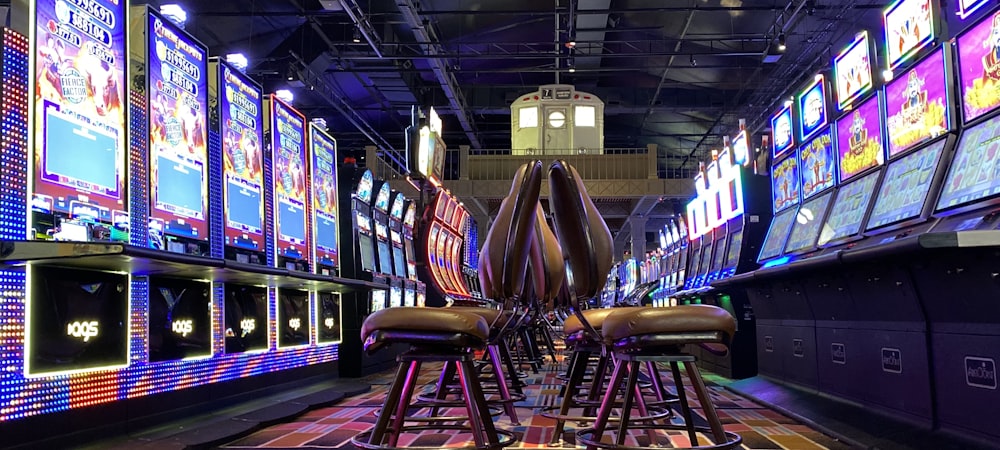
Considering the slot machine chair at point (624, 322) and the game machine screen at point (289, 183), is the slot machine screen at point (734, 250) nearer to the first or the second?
the game machine screen at point (289, 183)

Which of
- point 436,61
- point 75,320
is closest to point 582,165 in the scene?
point 436,61

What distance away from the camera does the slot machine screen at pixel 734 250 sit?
6.43 metres

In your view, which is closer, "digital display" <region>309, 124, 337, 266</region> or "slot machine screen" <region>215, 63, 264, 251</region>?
"slot machine screen" <region>215, 63, 264, 251</region>

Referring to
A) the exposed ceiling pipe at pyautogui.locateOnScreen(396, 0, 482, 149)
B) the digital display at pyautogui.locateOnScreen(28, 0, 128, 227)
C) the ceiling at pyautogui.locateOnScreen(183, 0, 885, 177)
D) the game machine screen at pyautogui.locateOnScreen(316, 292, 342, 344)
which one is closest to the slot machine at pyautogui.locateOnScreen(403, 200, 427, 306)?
the game machine screen at pyautogui.locateOnScreen(316, 292, 342, 344)

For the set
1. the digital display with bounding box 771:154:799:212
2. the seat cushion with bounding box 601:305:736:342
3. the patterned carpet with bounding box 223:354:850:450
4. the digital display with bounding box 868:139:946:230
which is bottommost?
the patterned carpet with bounding box 223:354:850:450

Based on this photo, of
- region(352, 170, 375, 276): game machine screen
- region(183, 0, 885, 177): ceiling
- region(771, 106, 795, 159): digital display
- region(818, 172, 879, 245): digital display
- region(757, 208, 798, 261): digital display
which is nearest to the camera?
region(818, 172, 879, 245): digital display

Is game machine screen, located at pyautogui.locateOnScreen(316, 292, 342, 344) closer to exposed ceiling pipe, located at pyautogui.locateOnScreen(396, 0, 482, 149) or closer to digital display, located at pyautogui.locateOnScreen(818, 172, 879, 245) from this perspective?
digital display, located at pyautogui.locateOnScreen(818, 172, 879, 245)

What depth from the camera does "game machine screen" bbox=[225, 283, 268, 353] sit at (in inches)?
174

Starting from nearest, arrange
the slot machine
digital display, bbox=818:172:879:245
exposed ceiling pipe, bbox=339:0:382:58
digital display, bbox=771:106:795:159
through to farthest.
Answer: digital display, bbox=818:172:879:245
digital display, bbox=771:106:795:159
the slot machine
exposed ceiling pipe, bbox=339:0:382:58

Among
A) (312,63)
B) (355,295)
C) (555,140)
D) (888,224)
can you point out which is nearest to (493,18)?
(312,63)

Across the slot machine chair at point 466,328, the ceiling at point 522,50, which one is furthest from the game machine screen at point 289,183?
the ceiling at point 522,50

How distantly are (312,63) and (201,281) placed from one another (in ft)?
32.9

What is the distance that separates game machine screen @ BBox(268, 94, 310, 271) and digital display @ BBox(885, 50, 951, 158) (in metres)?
4.02

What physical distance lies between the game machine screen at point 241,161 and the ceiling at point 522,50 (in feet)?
18.1
